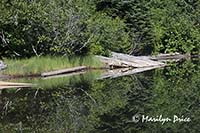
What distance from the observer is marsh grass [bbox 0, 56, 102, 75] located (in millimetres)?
25348

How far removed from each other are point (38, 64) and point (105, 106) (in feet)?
34.8

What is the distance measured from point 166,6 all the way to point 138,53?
286 inches

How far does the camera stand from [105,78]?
82.1 feet

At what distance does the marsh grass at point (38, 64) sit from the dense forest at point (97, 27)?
67 cm

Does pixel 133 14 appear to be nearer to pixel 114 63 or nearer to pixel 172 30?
pixel 172 30

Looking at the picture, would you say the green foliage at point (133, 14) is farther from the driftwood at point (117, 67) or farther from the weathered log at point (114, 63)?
the weathered log at point (114, 63)

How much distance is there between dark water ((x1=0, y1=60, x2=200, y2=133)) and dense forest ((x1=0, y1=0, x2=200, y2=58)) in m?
4.81

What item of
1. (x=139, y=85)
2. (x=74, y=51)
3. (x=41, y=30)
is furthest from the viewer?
(x=74, y=51)

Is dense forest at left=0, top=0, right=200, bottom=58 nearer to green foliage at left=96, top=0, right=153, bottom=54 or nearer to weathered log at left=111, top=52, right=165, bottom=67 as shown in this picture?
green foliage at left=96, top=0, right=153, bottom=54

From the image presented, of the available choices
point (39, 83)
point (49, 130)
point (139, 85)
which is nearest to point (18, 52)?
point (39, 83)

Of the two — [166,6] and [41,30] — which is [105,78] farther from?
[166,6]

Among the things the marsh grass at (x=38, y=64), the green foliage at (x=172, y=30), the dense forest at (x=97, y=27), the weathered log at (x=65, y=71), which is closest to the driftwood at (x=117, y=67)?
the weathered log at (x=65, y=71)

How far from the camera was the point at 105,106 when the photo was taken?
16.2 m

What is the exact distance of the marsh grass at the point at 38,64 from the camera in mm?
25348
